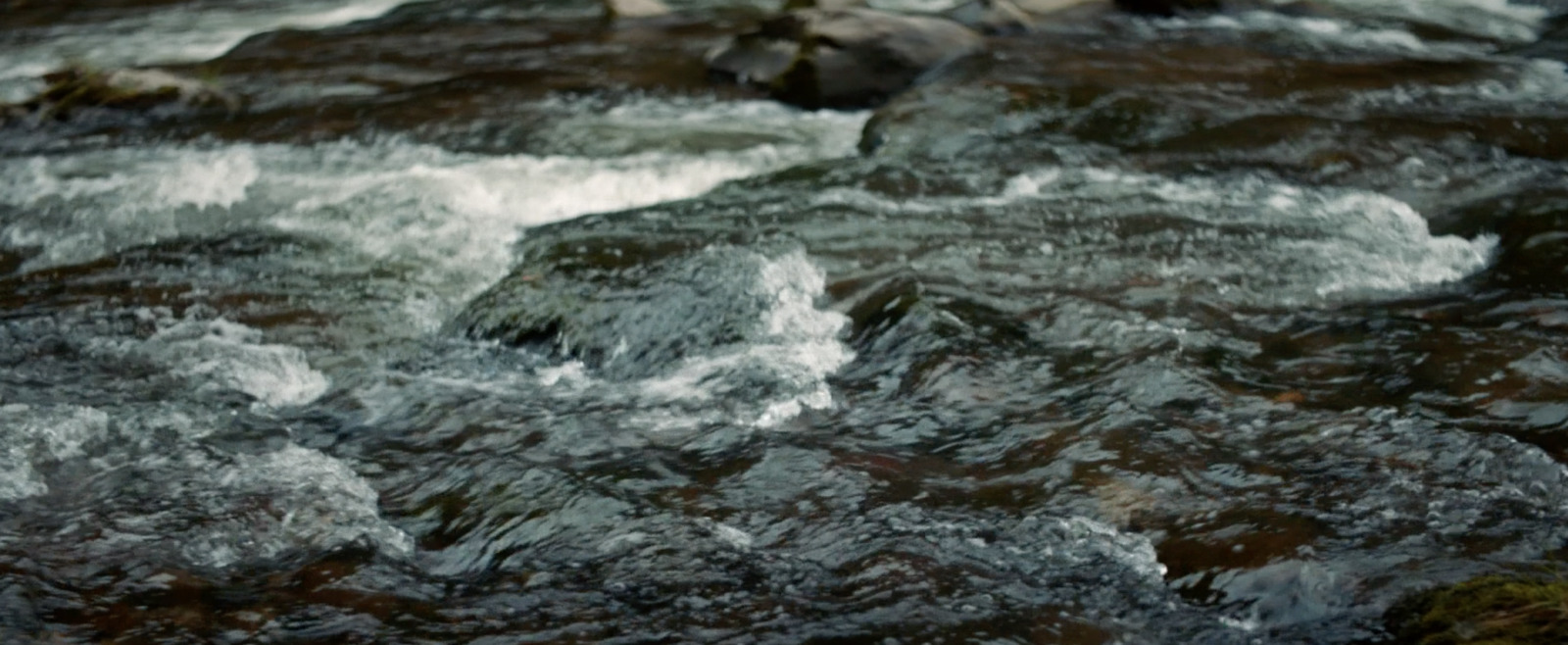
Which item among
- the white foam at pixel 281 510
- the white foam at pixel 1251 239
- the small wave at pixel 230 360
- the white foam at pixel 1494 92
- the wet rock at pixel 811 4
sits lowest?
the white foam at pixel 281 510

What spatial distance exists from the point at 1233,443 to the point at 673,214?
3205 mm

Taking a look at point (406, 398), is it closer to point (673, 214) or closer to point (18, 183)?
point (673, 214)

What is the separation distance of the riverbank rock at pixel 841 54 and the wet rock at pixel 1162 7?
1.66m

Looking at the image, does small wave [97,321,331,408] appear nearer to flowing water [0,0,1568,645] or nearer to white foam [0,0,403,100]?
flowing water [0,0,1568,645]

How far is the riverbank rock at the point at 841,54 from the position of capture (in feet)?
29.9

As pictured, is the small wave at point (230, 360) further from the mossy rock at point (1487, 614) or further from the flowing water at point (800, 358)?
the mossy rock at point (1487, 614)

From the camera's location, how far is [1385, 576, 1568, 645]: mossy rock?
3.04 m

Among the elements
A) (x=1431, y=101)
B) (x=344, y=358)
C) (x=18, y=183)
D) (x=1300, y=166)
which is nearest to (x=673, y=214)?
(x=344, y=358)

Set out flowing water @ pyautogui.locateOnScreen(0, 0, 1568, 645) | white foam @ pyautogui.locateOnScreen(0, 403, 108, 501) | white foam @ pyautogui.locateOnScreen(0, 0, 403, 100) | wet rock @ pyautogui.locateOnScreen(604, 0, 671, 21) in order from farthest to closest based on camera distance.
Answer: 1. wet rock @ pyautogui.locateOnScreen(604, 0, 671, 21)
2. white foam @ pyautogui.locateOnScreen(0, 0, 403, 100)
3. white foam @ pyautogui.locateOnScreen(0, 403, 108, 501)
4. flowing water @ pyautogui.locateOnScreen(0, 0, 1568, 645)

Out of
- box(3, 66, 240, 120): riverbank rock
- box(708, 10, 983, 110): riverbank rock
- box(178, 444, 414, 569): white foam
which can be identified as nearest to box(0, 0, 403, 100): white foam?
box(3, 66, 240, 120): riverbank rock

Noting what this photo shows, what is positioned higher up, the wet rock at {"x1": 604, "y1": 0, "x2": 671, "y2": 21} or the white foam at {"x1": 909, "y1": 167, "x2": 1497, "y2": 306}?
the wet rock at {"x1": 604, "y1": 0, "x2": 671, "y2": 21}

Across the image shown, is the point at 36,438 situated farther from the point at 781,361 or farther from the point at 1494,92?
the point at 1494,92

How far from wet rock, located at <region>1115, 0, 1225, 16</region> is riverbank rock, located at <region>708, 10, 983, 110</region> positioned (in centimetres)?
166

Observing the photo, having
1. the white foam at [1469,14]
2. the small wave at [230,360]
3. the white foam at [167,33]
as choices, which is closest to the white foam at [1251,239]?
the small wave at [230,360]
